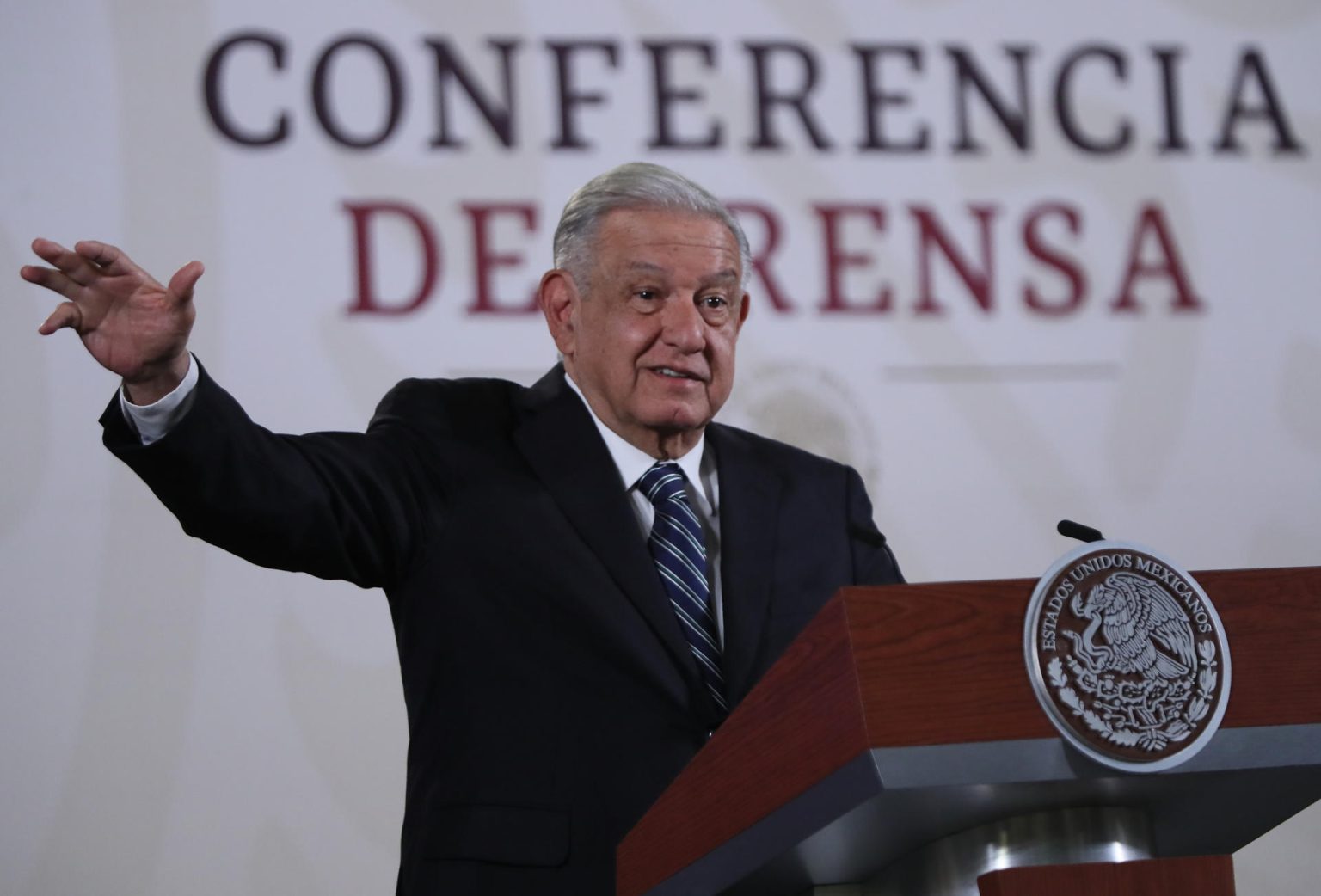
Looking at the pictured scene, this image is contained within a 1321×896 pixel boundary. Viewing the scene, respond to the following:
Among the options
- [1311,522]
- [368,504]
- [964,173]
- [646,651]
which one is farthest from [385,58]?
[1311,522]

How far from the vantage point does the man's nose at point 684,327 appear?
203 centimetres

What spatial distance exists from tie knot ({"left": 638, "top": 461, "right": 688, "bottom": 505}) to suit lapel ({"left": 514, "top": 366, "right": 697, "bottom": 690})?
6 cm

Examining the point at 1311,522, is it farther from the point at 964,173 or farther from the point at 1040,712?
the point at 1040,712

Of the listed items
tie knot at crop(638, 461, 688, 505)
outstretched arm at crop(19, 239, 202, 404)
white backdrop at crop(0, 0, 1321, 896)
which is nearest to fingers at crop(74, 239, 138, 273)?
outstretched arm at crop(19, 239, 202, 404)

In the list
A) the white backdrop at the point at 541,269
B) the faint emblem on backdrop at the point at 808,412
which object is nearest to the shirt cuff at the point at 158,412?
the white backdrop at the point at 541,269

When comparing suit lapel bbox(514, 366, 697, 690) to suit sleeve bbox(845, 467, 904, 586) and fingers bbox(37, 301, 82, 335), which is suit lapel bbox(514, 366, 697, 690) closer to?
suit sleeve bbox(845, 467, 904, 586)

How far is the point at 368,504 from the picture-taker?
1.83 meters

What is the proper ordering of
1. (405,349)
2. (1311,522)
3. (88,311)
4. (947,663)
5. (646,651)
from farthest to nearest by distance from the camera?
(1311,522)
(405,349)
(646,651)
(88,311)
(947,663)

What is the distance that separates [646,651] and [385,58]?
170 centimetres

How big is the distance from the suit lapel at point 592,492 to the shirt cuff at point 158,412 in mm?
503

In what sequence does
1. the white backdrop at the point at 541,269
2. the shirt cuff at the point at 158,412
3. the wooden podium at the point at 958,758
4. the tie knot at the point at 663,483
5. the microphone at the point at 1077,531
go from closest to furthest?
the wooden podium at the point at 958,758
the microphone at the point at 1077,531
the shirt cuff at the point at 158,412
the tie knot at the point at 663,483
the white backdrop at the point at 541,269

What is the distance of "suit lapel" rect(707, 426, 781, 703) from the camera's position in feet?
5.92

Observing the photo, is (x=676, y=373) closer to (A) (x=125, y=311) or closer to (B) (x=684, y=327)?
(B) (x=684, y=327)

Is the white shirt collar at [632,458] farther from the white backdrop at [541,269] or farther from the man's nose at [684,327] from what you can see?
the white backdrop at [541,269]
